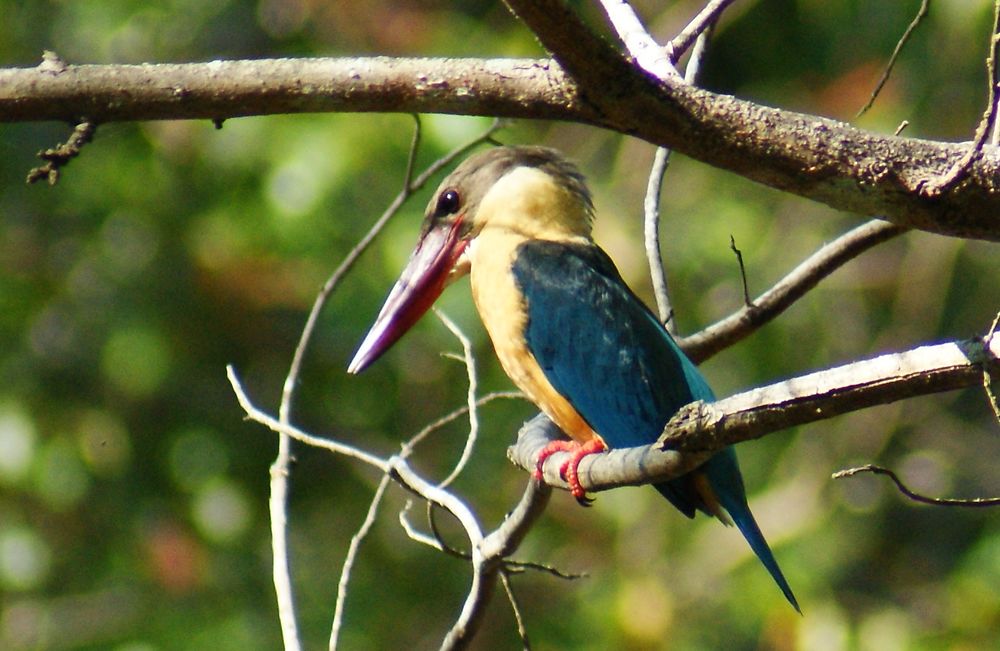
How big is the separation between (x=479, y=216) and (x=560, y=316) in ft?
1.41

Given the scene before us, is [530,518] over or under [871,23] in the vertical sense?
over

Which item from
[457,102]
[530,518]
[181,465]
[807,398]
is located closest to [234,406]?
[181,465]

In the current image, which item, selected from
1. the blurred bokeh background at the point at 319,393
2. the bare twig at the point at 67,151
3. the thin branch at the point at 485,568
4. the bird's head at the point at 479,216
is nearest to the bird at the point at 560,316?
the bird's head at the point at 479,216

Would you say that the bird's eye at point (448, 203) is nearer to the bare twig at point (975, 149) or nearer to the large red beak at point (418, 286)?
the large red beak at point (418, 286)

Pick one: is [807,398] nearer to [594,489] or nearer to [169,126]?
[594,489]

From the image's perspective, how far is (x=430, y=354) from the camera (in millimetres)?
4617

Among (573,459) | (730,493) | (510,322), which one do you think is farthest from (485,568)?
(510,322)

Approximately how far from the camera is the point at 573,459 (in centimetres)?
236

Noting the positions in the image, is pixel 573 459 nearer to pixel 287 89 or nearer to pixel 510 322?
pixel 510 322

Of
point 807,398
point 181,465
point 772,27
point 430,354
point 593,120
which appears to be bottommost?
point 181,465

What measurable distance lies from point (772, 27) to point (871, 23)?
61 cm

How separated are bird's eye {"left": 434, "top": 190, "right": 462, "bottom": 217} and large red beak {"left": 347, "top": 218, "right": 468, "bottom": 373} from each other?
33 mm

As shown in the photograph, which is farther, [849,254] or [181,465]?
[181,465]

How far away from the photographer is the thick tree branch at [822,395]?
1.28 meters
